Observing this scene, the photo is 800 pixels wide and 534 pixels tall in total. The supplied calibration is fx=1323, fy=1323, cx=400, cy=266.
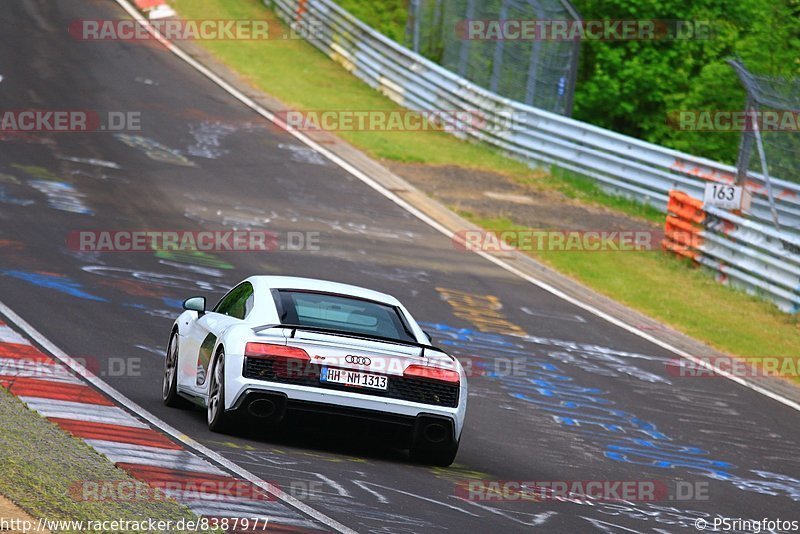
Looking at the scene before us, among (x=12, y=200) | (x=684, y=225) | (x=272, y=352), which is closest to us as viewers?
(x=272, y=352)

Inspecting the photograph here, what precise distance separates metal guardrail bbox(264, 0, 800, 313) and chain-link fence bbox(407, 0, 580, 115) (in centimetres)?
149

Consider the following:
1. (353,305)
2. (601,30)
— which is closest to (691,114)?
(601,30)

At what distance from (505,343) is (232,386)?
728cm

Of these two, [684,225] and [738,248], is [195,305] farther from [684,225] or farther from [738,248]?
[684,225]

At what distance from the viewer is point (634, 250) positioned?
22.9 m

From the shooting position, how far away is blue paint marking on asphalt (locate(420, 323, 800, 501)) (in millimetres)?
11547

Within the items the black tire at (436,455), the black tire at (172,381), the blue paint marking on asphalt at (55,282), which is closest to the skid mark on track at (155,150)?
the blue paint marking on asphalt at (55,282)

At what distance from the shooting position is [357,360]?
30.5ft

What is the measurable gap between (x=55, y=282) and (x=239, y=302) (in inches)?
224

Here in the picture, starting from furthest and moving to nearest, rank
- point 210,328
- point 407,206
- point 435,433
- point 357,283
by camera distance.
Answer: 1. point 407,206
2. point 357,283
3. point 210,328
4. point 435,433

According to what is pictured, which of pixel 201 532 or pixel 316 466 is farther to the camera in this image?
pixel 316 466

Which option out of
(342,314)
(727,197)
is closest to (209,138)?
(727,197)

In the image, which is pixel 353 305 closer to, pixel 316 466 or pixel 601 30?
pixel 316 466

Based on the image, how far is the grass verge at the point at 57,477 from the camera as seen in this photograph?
611 centimetres
